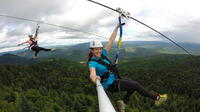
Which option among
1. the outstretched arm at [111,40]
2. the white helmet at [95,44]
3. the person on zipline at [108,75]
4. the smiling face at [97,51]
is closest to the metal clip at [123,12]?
the outstretched arm at [111,40]

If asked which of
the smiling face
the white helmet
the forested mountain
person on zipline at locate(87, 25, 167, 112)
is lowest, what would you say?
the forested mountain

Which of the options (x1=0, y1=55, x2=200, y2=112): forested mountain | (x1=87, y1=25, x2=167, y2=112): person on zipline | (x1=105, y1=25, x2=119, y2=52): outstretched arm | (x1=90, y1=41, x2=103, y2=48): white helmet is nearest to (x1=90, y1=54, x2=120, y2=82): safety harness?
(x1=87, y1=25, x2=167, y2=112): person on zipline

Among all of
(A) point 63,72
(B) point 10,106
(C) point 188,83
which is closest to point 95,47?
(B) point 10,106

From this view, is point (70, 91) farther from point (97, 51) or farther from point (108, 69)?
point (97, 51)

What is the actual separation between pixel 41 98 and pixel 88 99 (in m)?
20.5

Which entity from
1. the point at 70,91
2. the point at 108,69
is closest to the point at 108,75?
the point at 108,69

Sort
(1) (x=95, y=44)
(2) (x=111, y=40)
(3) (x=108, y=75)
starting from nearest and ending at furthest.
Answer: (1) (x=95, y=44)
(3) (x=108, y=75)
(2) (x=111, y=40)

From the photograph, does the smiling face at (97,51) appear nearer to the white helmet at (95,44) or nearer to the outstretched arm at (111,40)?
the white helmet at (95,44)

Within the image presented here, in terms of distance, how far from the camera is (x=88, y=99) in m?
79.9

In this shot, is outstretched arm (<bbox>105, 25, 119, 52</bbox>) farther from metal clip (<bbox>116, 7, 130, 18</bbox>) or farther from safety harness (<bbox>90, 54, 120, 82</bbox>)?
safety harness (<bbox>90, 54, 120, 82</bbox>)

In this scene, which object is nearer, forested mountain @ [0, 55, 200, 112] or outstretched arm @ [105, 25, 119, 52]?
outstretched arm @ [105, 25, 119, 52]

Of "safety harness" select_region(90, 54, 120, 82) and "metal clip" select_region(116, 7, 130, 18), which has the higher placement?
"metal clip" select_region(116, 7, 130, 18)

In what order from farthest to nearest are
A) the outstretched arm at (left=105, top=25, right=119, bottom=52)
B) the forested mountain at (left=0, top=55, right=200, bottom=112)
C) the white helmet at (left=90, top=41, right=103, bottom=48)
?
1. the forested mountain at (left=0, top=55, right=200, bottom=112)
2. the outstretched arm at (left=105, top=25, right=119, bottom=52)
3. the white helmet at (left=90, top=41, right=103, bottom=48)

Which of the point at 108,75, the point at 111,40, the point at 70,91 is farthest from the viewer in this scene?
the point at 70,91
